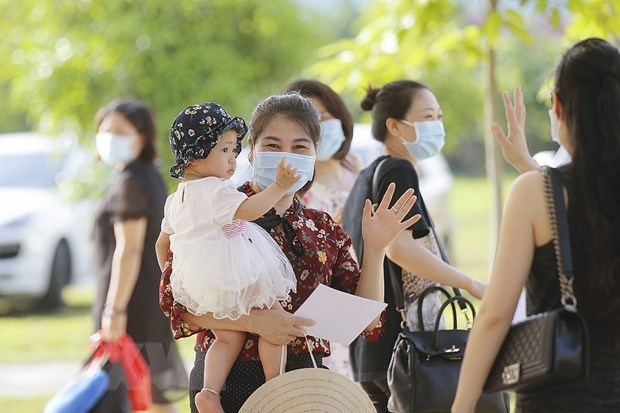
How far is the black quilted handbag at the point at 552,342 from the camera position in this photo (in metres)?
2.64

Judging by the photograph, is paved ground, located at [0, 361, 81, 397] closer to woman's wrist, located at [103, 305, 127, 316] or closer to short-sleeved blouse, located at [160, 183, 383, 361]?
woman's wrist, located at [103, 305, 127, 316]

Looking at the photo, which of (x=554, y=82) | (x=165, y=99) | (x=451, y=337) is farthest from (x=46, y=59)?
(x=554, y=82)

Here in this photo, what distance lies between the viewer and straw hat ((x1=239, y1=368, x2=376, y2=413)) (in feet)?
10.1

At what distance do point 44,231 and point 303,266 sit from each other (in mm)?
9273

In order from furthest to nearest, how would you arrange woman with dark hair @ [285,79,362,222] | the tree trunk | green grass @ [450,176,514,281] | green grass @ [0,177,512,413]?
1. green grass @ [450,176,514,281]
2. green grass @ [0,177,512,413]
3. the tree trunk
4. woman with dark hair @ [285,79,362,222]

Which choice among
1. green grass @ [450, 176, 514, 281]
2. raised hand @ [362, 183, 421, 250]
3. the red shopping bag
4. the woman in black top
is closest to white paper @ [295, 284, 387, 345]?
raised hand @ [362, 183, 421, 250]

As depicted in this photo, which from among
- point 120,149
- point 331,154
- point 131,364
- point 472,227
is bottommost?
point 472,227

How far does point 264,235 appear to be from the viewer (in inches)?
131

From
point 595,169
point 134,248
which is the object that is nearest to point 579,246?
point 595,169

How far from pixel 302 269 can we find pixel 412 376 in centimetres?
68

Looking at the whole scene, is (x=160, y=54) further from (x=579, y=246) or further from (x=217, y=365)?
(x=579, y=246)

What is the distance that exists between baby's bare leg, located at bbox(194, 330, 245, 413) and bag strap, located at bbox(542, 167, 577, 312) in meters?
0.99

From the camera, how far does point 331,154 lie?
A: 5160mm

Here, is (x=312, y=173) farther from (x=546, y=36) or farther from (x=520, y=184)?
(x=546, y=36)
